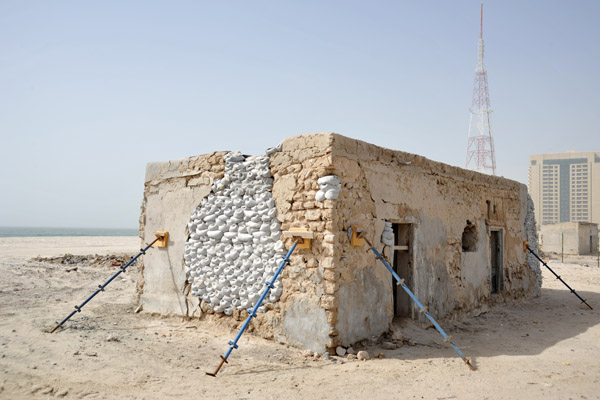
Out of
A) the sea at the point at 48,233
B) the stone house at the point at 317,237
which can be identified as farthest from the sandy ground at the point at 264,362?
the sea at the point at 48,233

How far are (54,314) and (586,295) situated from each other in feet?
41.7

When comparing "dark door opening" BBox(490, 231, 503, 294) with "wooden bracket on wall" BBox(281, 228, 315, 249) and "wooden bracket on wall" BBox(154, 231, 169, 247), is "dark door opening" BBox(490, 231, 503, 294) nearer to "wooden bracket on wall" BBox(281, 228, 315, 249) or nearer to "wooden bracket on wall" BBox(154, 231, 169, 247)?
"wooden bracket on wall" BBox(281, 228, 315, 249)

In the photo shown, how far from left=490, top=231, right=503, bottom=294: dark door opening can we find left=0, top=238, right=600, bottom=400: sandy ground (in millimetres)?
1261

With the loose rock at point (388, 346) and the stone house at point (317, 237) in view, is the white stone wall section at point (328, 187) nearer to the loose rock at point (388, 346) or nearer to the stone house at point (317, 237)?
the stone house at point (317, 237)

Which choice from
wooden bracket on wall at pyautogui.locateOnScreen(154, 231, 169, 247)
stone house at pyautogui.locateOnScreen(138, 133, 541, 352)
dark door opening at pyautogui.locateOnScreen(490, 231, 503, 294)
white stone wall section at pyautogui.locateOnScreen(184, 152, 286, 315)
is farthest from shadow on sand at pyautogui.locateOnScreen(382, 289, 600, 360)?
wooden bracket on wall at pyautogui.locateOnScreen(154, 231, 169, 247)

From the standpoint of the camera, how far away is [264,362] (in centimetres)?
562

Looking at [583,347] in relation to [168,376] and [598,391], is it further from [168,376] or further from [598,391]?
[168,376]

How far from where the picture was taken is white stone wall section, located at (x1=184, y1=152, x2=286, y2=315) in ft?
21.6

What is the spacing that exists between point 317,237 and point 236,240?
5.20ft

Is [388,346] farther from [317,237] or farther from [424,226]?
[424,226]

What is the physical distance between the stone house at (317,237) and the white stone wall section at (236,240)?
0.7 inches

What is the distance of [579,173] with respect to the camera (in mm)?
66375

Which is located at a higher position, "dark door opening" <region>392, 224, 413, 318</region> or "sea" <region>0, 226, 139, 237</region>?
"dark door opening" <region>392, 224, 413, 318</region>

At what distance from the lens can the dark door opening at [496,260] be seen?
33.3ft
